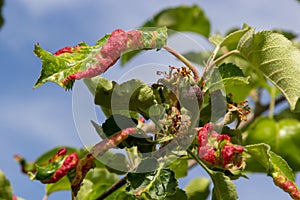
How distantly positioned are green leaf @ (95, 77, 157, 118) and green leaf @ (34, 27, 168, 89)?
4.2 inches

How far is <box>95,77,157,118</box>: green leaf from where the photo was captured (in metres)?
1.09

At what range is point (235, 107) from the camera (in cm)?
113

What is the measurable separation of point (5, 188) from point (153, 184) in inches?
30.4

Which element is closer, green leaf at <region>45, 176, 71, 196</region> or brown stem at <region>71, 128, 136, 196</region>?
brown stem at <region>71, 128, 136, 196</region>

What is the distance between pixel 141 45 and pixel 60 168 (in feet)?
1.02

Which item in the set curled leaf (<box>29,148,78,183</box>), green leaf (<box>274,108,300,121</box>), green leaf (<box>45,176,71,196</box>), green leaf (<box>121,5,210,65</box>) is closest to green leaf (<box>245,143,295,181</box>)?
curled leaf (<box>29,148,78,183</box>)

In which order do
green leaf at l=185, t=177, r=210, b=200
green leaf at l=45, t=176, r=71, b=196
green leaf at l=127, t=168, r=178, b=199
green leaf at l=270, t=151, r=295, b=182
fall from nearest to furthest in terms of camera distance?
green leaf at l=127, t=168, r=178, b=199, green leaf at l=270, t=151, r=295, b=182, green leaf at l=45, t=176, r=71, b=196, green leaf at l=185, t=177, r=210, b=200

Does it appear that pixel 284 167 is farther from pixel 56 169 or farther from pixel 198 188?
pixel 198 188

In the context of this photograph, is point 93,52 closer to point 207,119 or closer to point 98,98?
point 98,98

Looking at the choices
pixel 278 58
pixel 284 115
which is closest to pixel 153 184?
pixel 278 58

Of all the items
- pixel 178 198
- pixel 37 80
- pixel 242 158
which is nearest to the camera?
pixel 37 80

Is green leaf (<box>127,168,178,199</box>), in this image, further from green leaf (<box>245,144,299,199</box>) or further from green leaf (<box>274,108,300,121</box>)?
green leaf (<box>274,108,300,121</box>)

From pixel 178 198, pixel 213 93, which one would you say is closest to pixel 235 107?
pixel 213 93

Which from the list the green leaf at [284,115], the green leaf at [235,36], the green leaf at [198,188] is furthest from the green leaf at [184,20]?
the green leaf at [235,36]
